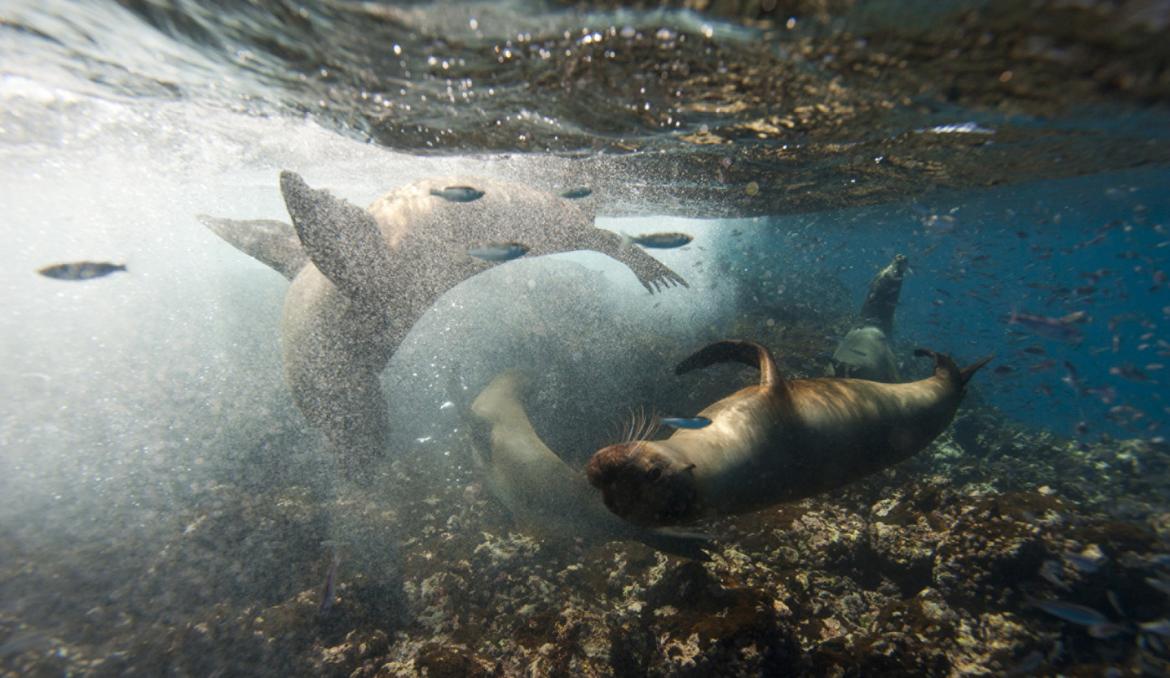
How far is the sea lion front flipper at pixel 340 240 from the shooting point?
16.1 ft

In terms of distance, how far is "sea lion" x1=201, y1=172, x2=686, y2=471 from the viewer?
5.56 metres

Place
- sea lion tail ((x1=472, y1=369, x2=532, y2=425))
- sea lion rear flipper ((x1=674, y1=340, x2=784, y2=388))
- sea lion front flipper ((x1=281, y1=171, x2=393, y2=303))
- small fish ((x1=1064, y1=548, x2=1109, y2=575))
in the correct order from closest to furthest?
sea lion rear flipper ((x1=674, y1=340, x2=784, y2=388)) → small fish ((x1=1064, y1=548, x2=1109, y2=575)) → sea lion front flipper ((x1=281, y1=171, x2=393, y2=303)) → sea lion tail ((x1=472, y1=369, x2=532, y2=425))

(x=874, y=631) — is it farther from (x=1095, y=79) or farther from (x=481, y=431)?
(x=1095, y=79)

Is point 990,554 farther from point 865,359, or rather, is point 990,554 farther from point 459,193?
point 459,193

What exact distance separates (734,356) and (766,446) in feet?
4.12

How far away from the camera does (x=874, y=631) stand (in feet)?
13.3

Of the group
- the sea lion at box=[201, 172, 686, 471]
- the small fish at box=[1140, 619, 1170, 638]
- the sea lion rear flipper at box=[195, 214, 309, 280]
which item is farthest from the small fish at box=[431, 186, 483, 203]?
the small fish at box=[1140, 619, 1170, 638]

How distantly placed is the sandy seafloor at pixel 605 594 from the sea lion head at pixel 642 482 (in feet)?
5.72

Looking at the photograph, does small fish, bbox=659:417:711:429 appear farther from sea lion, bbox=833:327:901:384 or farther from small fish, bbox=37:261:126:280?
small fish, bbox=37:261:126:280

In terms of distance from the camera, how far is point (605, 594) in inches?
208

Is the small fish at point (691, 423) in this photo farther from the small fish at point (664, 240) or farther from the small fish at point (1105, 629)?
the small fish at point (664, 240)

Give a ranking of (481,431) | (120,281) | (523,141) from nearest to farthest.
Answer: (481,431) < (523,141) < (120,281)

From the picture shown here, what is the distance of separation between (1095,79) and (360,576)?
10586mm

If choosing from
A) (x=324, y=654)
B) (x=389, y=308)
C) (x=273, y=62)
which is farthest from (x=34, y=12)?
(x=324, y=654)
